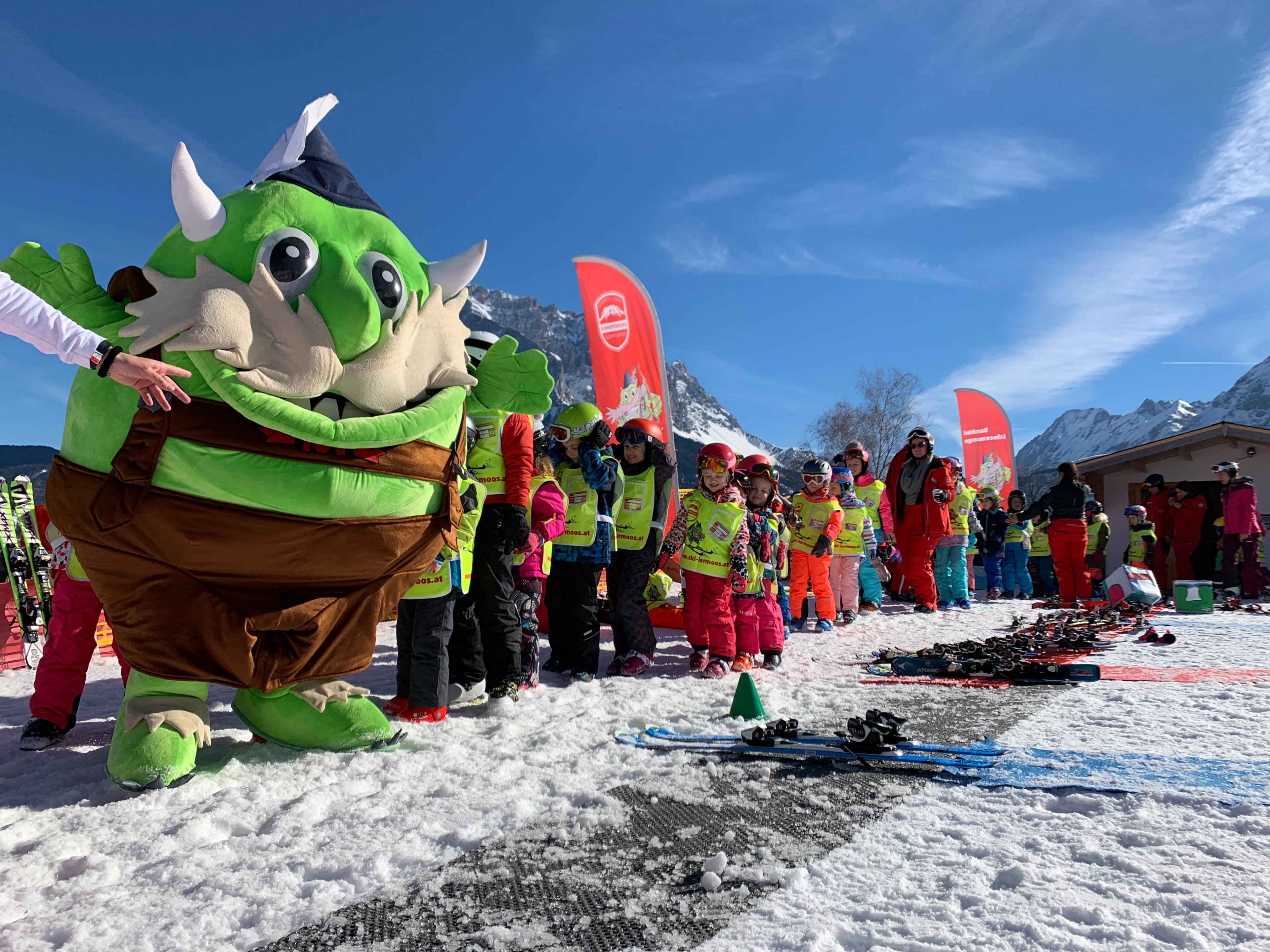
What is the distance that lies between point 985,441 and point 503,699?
16.9m

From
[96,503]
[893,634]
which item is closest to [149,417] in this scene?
[96,503]

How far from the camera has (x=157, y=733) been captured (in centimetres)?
259

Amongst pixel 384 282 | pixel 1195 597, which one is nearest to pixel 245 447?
pixel 384 282

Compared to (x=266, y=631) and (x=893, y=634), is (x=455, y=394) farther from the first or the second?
(x=893, y=634)

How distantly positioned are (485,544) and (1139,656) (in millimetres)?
4997

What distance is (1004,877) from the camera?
1808mm

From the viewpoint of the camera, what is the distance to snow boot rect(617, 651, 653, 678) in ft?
16.7

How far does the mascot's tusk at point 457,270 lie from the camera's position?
3.14 m

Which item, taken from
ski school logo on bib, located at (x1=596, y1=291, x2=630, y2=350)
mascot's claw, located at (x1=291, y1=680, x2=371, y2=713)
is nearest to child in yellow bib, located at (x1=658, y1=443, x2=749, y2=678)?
mascot's claw, located at (x1=291, y1=680, x2=371, y2=713)

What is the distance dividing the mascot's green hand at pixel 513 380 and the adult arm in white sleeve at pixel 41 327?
168cm

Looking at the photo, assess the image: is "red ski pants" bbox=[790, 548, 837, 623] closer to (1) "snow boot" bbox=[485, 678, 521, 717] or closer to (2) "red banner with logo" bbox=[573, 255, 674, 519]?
(2) "red banner with logo" bbox=[573, 255, 674, 519]

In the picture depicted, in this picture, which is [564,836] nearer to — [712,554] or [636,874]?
[636,874]

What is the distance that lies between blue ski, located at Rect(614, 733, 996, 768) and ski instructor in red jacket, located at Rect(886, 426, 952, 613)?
6.37m

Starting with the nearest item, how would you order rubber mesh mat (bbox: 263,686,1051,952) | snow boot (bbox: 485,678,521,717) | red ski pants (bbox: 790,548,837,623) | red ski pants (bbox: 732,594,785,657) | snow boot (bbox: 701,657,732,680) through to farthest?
rubber mesh mat (bbox: 263,686,1051,952), snow boot (bbox: 485,678,521,717), snow boot (bbox: 701,657,732,680), red ski pants (bbox: 732,594,785,657), red ski pants (bbox: 790,548,837,623)
